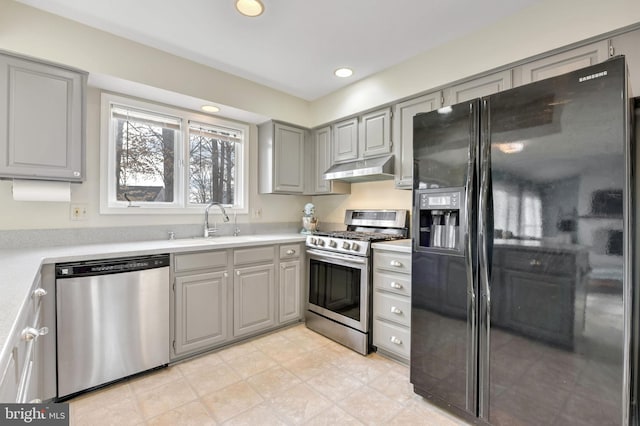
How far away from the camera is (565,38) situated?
1770 millimetres

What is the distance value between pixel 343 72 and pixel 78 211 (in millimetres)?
2588

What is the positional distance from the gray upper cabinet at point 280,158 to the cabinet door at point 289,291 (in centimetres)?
88

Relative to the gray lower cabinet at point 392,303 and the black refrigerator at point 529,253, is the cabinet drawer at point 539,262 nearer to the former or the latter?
the black refrigerator at point 529,253

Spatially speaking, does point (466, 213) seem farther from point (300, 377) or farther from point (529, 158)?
point (300, 377)

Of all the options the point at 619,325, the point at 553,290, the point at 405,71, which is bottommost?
the point at 619,325

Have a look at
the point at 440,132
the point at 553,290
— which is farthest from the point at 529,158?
the point at 553,290

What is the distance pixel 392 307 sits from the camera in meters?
2.38

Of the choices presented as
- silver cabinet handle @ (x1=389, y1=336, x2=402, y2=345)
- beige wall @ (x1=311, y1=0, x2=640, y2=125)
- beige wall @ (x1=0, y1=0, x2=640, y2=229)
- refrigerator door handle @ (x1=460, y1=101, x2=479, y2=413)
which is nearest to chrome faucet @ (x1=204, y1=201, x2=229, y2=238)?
beige wall @ (x1=0, y1=0, x2=640, y2=229)

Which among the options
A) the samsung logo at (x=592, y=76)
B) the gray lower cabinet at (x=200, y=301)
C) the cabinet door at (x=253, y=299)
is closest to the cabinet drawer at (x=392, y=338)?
the cabinet door at (x=253, y=299)

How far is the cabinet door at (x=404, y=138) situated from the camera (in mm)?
2604

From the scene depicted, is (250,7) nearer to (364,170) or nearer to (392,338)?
(364,170)

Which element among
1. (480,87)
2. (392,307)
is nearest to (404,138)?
(480,87)

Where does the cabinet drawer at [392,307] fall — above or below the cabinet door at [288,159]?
below

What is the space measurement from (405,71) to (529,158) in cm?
156
